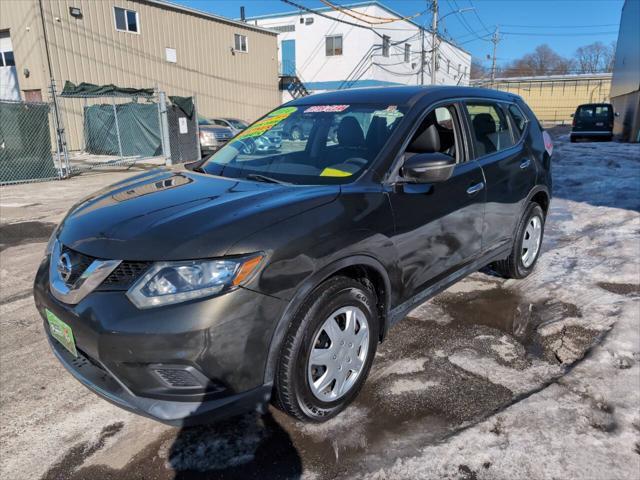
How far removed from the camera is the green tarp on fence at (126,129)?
1658 cm

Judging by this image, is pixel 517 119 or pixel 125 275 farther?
pixel 517 119

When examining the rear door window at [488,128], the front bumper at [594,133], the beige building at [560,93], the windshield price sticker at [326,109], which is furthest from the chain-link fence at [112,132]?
the beige building at [560,93]

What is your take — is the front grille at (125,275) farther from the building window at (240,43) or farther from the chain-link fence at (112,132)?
the building window at (240,43)

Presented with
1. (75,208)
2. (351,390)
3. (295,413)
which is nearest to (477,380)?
(351,390)

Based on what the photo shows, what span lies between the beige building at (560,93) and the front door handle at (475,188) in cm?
5540

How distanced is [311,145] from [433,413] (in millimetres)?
1909

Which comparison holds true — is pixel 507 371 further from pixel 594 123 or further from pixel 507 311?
pixel 594 123

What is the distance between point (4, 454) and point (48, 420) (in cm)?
28

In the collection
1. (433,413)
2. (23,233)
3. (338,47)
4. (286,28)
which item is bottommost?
(433,413)

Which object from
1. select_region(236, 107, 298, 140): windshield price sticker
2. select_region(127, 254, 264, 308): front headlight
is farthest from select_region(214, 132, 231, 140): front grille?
select_region(127, 254, 264, 308): front headlight

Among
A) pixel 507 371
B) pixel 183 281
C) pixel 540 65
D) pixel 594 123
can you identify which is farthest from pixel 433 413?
pixel 540 65

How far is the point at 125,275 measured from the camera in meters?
2.09

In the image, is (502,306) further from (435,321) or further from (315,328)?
(315,328)

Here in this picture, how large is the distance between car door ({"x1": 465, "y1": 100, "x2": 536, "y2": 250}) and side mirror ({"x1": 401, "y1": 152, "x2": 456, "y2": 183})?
99 centimetres
